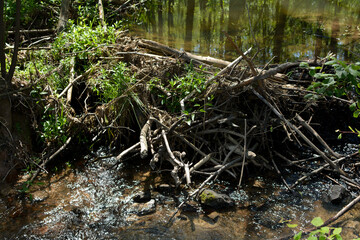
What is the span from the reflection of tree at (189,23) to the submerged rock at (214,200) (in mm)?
4300

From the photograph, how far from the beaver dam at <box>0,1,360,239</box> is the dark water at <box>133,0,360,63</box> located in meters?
1.66

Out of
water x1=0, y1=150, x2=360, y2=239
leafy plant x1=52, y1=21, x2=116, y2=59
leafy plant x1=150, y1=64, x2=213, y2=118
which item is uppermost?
leafy plant x1=52, y1=21, x2=116, y2=59

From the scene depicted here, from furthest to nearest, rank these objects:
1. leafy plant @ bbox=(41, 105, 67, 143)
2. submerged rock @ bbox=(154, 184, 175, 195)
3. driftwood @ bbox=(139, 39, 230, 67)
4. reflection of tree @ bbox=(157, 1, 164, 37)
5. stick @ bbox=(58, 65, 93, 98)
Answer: reflection of tree @ bbox=(157, 1, 164, 37)
driftwood @ bbox=(139, 39, 230, 67)
stick @ bbox=(58, 65, 93, 98)
leafy plant @ bbox=(41, 105, 67, 143)
submerged rock @ bbox=(154, 184, 175, 195)

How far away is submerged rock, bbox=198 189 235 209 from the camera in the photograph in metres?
3.68

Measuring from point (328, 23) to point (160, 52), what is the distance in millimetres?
5549

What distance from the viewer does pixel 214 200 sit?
3676mm

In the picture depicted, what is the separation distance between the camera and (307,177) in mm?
4164

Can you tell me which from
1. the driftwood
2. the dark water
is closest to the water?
the driftwood

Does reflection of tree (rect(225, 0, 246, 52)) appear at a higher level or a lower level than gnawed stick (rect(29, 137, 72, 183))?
higher

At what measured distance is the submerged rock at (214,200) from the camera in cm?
368

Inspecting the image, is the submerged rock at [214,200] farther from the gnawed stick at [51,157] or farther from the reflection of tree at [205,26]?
the reflection of tree at [205,26]

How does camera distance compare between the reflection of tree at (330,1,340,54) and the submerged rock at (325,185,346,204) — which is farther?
the reflection of tree at (330,1,340,54)

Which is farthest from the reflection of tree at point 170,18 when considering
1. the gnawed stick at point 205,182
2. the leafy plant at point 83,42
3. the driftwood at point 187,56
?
the gnawed stick at point 205,182

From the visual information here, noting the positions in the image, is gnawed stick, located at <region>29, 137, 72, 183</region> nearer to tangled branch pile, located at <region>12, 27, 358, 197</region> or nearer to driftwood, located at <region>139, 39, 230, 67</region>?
tangled branch pile, located at <region>12, 27, 358, 197</region>
